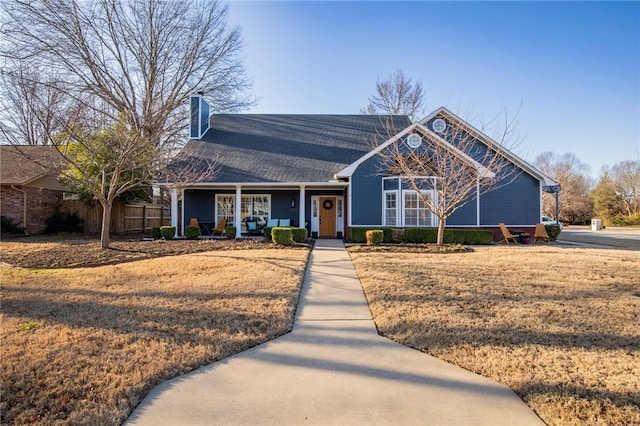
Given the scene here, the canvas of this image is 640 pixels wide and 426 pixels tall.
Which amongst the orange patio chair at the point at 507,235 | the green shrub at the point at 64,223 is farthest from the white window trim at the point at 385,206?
the green shrub at the point at 64,223

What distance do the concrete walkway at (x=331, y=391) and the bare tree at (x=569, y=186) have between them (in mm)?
45177

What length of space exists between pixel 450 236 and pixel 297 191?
773 centimetres

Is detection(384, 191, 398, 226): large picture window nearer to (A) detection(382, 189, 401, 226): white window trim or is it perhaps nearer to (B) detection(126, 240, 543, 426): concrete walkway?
(A) detection(382, 189, 401, 226): white window trim

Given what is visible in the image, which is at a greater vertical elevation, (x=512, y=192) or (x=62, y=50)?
(x=62, y=50)

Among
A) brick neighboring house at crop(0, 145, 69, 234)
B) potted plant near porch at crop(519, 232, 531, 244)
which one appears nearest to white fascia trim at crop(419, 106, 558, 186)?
potted plant near porch at crop(519, 232, 531, 244)

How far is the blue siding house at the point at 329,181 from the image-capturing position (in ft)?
52.0

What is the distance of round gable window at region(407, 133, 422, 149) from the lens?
51.8ft

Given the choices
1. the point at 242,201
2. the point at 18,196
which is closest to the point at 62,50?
the point at 18,196

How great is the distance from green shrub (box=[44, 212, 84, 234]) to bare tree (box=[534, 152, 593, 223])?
45.4 m

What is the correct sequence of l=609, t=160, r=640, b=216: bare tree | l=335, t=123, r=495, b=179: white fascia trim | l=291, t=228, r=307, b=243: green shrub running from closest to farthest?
l=291, t=228, r=307, b=243: green shrub, l=335, t=123, r=495, b=179: white fascia trim, l=609, t=160, r=640, b=216: bare tree

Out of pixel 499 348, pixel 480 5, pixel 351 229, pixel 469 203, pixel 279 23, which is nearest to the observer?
pixel 499 348

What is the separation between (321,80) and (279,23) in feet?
16.1

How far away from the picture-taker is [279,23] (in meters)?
12.9

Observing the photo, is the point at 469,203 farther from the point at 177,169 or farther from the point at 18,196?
the point at 18,196
